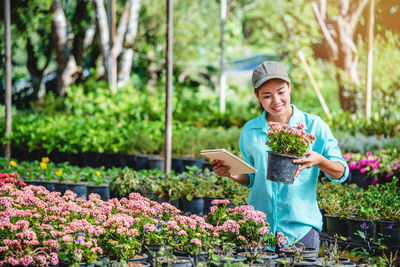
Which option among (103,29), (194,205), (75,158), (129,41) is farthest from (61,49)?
(194,205)

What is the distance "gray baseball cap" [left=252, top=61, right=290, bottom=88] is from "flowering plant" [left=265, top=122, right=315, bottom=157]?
0.22 metres

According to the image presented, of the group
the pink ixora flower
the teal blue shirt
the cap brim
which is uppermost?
the cap brim

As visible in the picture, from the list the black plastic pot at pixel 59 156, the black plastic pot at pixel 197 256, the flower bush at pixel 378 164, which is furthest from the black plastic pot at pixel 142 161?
the black plastic pot at pixel 197 256

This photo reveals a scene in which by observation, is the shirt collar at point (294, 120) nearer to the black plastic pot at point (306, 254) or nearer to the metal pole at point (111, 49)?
the black plastic pot at point (306, 254)

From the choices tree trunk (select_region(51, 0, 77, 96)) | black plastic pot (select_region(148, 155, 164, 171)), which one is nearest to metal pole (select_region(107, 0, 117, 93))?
tree trunk (select_region(51, 0, 77, 96))

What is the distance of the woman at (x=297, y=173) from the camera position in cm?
291

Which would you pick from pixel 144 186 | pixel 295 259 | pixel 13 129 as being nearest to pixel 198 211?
pixel 144 186

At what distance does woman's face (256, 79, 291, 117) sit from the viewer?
9.55ft

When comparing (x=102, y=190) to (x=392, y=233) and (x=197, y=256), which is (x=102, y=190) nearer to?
(x=392, y=233)

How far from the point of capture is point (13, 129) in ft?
34.0

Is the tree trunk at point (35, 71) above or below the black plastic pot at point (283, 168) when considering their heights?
above

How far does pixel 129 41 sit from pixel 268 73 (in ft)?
44.5

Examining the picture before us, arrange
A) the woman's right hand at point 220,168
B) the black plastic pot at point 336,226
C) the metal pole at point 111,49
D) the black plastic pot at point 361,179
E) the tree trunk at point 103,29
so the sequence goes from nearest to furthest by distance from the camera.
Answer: the woman's right hand at point 220,168
the black plastic pot at point 336,226
the black plastic pot at point 361,179
the metal pole at point 111,49
the tree trunk at point 103,29

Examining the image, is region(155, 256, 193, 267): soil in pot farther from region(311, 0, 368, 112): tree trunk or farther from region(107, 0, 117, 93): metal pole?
region(311, 0, 368, 112): tree trunk
